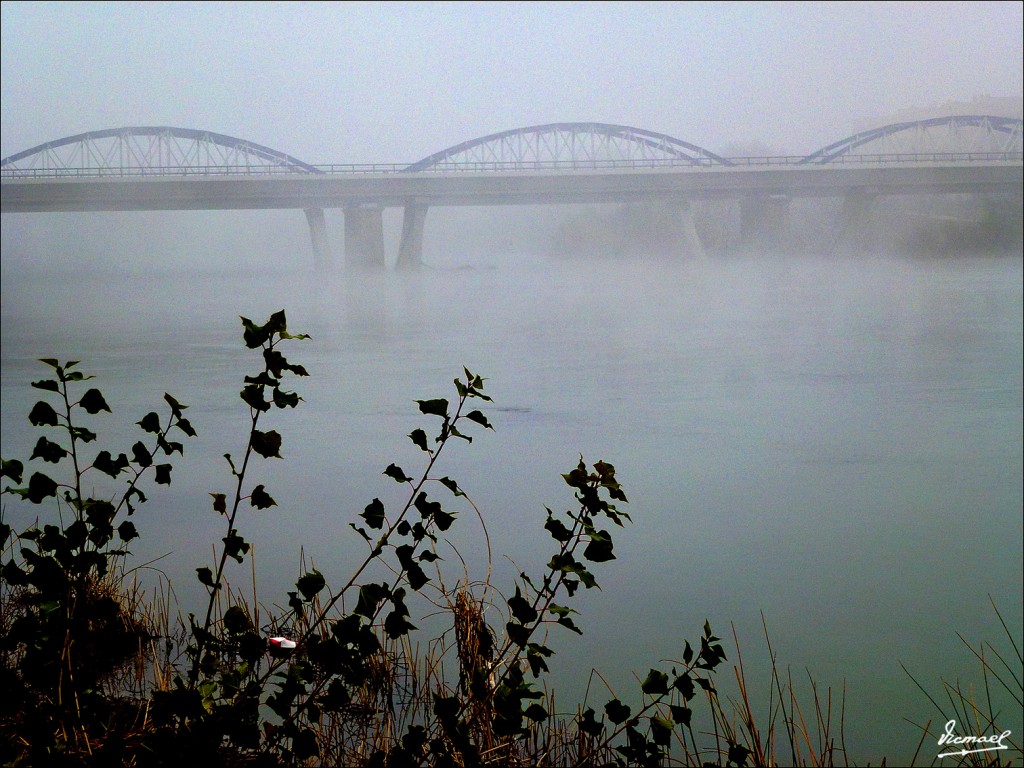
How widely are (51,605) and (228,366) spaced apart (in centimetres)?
169

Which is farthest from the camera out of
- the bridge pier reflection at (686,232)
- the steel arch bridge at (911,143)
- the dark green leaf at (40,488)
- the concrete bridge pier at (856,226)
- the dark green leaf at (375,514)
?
the concrete bridge pier at (856,226)

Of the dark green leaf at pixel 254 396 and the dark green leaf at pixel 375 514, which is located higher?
the dark green leaf at pixel 254 396

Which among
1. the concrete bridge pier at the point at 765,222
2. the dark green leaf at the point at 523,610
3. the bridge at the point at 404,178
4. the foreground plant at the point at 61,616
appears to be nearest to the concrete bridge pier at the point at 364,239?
the bridge at the point at 404,178

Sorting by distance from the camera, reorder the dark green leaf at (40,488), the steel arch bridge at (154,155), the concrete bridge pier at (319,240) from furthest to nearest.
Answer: the concrete bridge pier at (319,240)
the steel arch bridge at (154,155)
the dark green leaf at (40,488)

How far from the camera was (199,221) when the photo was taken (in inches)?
110

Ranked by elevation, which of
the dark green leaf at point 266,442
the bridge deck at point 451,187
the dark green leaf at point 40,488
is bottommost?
the dark green leaf at point 40,488

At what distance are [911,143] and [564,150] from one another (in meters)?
1.30

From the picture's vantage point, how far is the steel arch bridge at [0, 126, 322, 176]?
253cm

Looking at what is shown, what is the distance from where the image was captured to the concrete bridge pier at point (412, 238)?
2.67 meters

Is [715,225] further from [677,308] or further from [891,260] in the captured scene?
[891,260]

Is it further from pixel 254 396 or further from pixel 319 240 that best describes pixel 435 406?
pixel 319 240

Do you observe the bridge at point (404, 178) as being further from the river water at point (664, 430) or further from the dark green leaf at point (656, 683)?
the dark green leaf at point (656, 683)

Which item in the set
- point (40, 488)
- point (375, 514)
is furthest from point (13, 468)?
point (375, 514)

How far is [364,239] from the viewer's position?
2736 mm
